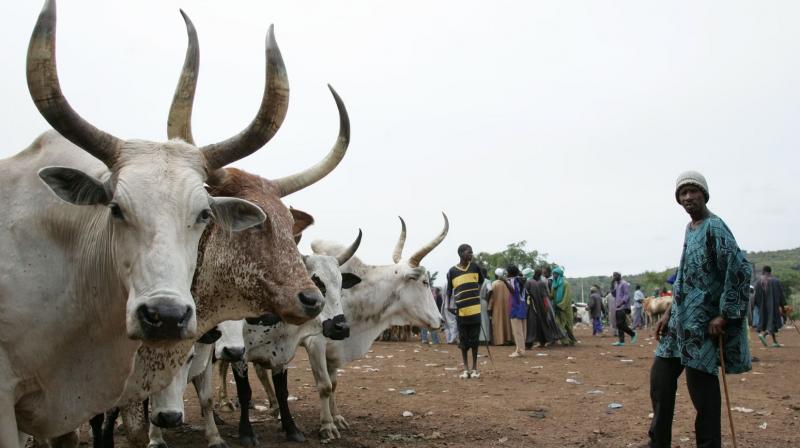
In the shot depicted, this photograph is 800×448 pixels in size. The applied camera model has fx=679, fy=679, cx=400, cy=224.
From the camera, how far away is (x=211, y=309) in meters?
3.96

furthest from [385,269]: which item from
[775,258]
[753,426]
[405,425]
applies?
[775,258]

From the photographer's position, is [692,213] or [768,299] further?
[768,299]

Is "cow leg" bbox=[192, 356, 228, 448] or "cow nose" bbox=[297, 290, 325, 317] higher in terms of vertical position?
"cow nose" bbox=[297, 290, 325, 317]

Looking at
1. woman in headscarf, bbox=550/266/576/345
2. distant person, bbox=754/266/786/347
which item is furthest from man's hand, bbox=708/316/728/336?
woman in headscarf, bbox=550/266/576/345

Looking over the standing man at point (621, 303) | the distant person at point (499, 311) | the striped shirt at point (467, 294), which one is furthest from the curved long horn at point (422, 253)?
the standing man at point (621, 303)

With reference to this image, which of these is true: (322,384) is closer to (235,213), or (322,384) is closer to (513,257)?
(235,213)

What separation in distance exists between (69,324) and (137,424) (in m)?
1.66

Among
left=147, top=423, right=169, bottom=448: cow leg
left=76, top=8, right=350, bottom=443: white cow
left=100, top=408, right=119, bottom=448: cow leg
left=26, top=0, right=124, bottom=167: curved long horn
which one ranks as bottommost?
left=147, top=423, right=169, bottom=448: cow leg

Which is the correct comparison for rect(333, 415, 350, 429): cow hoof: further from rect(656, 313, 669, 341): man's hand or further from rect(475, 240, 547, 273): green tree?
rect(475, 240, 547, 273): green tree

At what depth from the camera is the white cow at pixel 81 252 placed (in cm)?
277

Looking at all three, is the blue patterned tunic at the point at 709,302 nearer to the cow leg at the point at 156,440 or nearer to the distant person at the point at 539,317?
the cow leg at the point at 156,440

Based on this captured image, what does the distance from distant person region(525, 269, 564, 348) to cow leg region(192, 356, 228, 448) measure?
1108 cm

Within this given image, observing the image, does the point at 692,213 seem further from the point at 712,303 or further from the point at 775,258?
the point at 775,258

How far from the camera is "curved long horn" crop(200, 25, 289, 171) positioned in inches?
138
